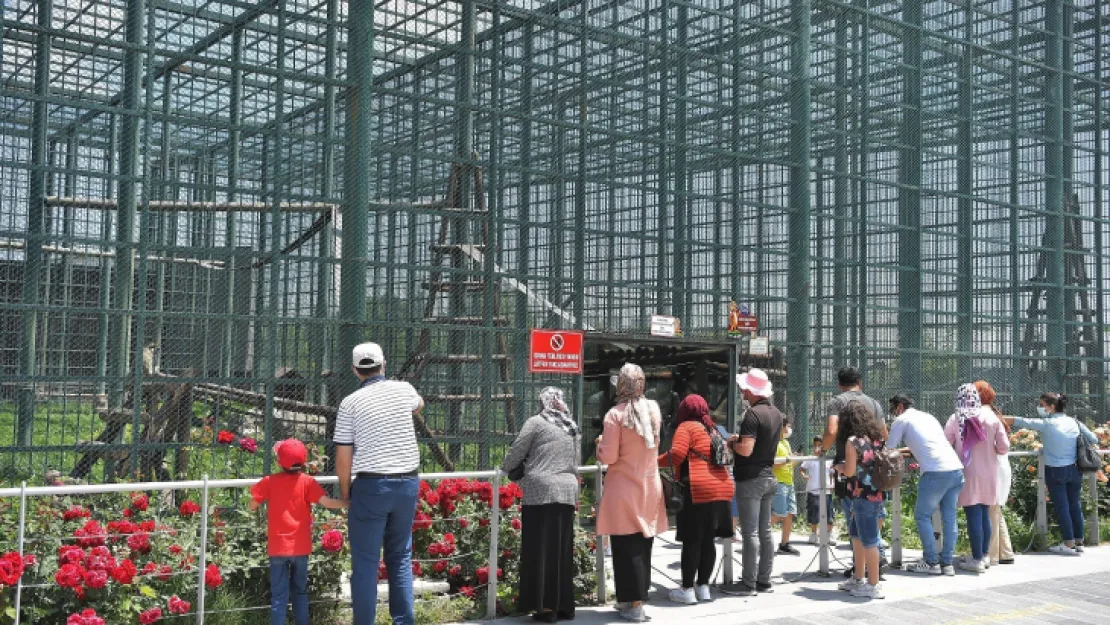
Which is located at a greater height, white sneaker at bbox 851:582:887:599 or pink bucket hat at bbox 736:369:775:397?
pink bucket hat at bbox 736:369:775:397

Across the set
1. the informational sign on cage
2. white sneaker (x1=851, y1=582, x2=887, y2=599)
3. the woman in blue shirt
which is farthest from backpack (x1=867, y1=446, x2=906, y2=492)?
the informational sign on cage

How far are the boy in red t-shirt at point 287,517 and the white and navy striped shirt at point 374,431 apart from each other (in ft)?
0.94

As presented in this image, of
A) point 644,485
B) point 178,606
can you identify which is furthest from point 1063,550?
point 178,606

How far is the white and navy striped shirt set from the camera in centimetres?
709

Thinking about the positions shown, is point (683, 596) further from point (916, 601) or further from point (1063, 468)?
point (1063, 468)

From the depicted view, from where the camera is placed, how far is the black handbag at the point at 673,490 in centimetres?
865

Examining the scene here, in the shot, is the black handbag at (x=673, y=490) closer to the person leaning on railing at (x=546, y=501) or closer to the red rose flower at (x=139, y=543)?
the person leaning on railing at (x=546, y=501)

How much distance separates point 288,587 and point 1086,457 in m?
8.55

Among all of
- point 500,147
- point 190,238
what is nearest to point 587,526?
point 500,147

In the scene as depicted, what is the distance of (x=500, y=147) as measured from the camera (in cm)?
1191

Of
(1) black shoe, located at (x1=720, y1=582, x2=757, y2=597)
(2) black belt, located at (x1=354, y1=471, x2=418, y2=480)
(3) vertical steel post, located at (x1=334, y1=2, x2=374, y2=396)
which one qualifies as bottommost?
(1) black shoe, located at (x1=720, y1=582, x2=757, y2=597)

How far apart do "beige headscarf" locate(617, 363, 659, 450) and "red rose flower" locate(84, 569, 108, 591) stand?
138 inches

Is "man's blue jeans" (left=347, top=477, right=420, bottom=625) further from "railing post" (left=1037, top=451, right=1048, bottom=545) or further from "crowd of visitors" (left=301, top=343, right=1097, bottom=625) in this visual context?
"railing post" (left=1037, top=451, right=1048, bottom=545)

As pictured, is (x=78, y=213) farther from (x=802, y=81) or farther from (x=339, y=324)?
(x=802, y=81)
